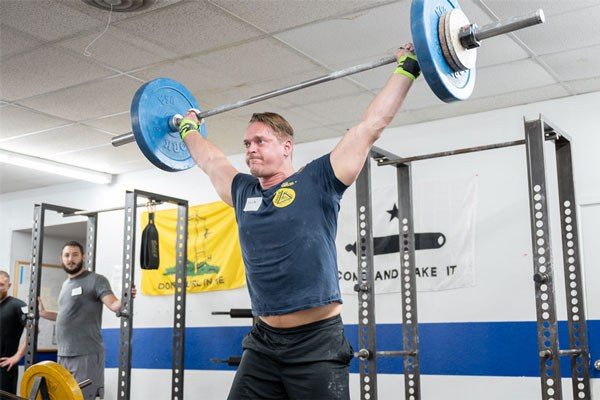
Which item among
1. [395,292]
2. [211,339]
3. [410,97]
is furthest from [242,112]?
[211,339]

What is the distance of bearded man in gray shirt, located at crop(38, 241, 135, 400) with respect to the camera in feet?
15.5

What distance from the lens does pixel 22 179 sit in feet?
22.3

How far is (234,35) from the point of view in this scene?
141 inches

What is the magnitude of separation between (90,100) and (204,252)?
186 centimetres

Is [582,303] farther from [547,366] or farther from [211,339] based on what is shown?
[211,339]

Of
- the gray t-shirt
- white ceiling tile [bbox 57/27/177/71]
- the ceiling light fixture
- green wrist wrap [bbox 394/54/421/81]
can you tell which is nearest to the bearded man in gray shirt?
the gray t-shirt

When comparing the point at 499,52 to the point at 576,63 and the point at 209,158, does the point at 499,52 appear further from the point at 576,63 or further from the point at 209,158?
the point at 209,158

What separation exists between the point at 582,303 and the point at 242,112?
8.52ft

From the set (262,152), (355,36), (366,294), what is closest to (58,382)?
(262,152)

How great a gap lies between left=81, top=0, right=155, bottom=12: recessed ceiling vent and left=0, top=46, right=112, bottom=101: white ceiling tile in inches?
26.5

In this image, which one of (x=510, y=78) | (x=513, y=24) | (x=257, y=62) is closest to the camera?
(x=513, y=24)

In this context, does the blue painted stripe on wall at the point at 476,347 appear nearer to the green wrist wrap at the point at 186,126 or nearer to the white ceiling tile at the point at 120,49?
the white ceiling tile at the point at 120,49

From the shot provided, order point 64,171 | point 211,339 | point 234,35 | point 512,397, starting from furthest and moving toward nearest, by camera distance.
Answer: point 64,171
point 211,339
point 512,397
point 234,35

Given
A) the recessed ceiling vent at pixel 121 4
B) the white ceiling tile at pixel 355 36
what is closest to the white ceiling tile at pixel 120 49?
the recessed ceiling vent at pixel 121 4
